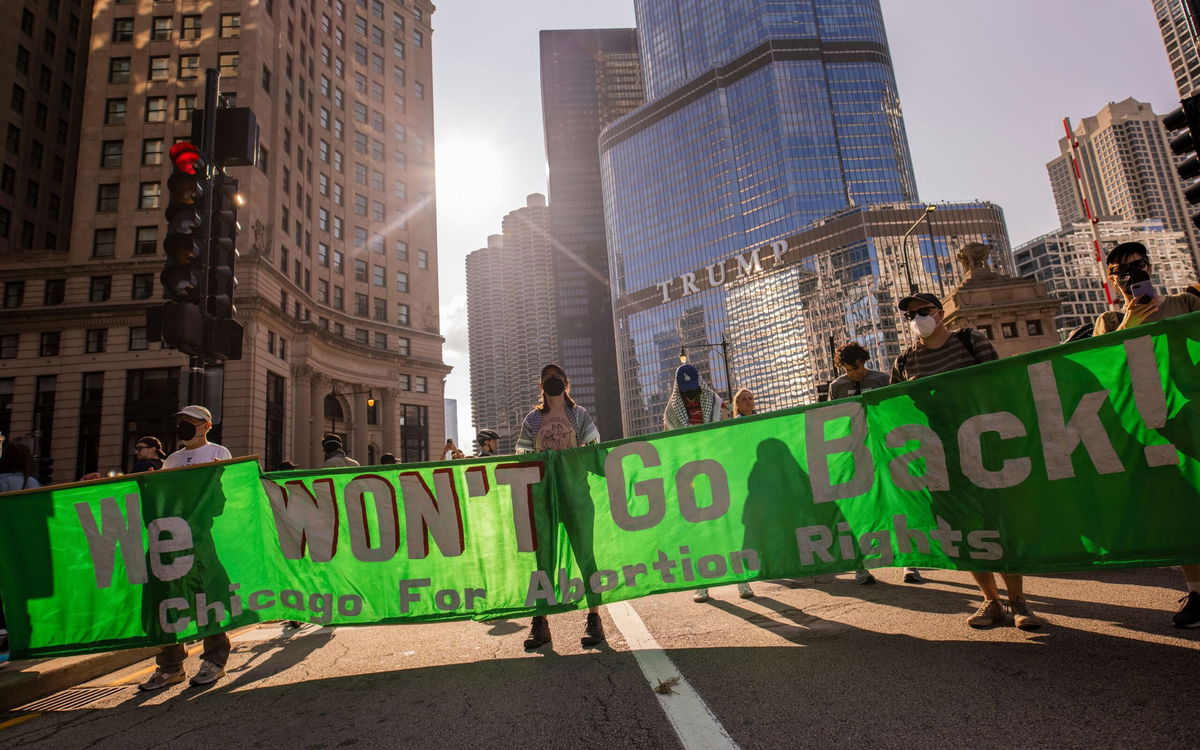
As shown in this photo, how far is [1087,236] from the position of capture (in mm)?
169625

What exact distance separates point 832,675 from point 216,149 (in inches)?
318

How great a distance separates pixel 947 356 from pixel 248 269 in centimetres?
3831

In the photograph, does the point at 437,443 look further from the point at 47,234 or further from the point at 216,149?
the point at 216,149

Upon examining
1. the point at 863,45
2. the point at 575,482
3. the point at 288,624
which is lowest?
the point at 288,624

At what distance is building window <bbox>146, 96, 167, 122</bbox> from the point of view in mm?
38812

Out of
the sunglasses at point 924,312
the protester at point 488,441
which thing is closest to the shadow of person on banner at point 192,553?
the sunglasses at point 924,312

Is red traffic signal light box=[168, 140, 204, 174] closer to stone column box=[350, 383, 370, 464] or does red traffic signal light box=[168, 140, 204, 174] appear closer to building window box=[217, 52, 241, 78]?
building window box=[217, 52, 241, 78]

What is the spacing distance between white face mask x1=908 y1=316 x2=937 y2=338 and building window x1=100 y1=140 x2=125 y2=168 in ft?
155

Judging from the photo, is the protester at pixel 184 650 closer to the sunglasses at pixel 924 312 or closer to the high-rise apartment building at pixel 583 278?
the sunglasses at pixel 924 312

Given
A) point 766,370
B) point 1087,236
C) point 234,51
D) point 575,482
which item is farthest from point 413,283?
point 1087,236

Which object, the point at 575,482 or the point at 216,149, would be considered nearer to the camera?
the point at 575,482

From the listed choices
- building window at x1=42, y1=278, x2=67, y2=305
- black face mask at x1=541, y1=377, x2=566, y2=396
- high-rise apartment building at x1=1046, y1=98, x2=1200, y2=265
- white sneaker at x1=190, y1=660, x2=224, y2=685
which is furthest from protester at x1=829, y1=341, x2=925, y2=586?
high-rise apartment building at x1=1046, y1=98, x2=1200, y2=265

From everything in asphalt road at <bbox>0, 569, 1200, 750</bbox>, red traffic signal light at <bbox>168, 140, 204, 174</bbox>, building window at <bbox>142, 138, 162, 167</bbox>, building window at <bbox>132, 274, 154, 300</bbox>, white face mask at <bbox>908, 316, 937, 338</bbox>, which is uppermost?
building window at <bbox>142, 138, 162, 167</bbox>

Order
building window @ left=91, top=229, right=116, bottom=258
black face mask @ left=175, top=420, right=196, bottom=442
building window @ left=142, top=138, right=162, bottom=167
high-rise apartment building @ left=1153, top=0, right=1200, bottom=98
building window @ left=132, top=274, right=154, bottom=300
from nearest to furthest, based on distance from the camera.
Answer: black face mask @ left=175, top=420, right=196, bottom=442 → building window @ left=132, top=274, right=154, bottom=300 → building window @ left=91, top=229, right=116, bottom=258 → building window @ left=142, top=138, right=162, bottom=167 → high-rise apartment building @ left=1153, top=0, right=1200, bottom=98
